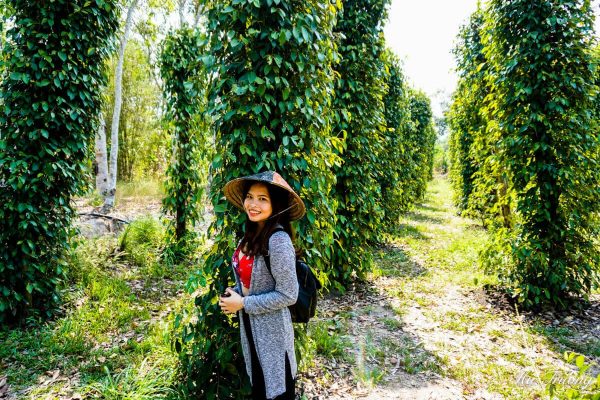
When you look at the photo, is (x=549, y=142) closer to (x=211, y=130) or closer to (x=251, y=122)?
(x=251, y=122)

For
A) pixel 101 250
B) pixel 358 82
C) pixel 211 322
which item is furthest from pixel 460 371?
pixel 101 250

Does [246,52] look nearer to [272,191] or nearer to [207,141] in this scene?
[207,141]

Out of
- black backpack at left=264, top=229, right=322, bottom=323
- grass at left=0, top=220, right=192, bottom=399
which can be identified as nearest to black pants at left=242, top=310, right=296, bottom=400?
black backpack at left=264, top=229, right=322, bottom=323

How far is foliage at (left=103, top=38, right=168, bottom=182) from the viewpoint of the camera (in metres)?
14.2

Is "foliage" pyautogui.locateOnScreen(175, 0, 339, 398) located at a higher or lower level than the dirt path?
higher

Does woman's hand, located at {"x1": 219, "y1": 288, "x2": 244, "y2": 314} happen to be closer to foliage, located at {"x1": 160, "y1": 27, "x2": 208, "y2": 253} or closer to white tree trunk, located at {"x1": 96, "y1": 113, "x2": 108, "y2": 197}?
foliage, located at {"x1": 160, "y1": 27, "x2": 208, "y2": 253}

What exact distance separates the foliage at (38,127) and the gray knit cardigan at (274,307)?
328cm

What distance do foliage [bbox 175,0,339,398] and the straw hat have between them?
1.07 feet

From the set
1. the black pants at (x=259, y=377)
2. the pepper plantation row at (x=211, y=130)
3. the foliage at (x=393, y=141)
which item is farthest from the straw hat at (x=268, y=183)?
the foliage at (x=393, y=141)

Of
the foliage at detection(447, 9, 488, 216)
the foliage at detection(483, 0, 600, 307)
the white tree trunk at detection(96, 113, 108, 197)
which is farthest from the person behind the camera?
the white tree trunk at detection(96, 113, 108, 197)

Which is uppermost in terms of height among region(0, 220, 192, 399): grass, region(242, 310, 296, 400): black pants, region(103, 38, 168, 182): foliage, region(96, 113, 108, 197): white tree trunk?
region(103, 38, 168, 182): foliage

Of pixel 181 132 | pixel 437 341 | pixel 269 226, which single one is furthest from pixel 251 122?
pixel 181 132

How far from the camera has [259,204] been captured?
2.12 meters

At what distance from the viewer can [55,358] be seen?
3508 mm
